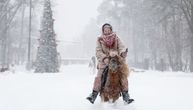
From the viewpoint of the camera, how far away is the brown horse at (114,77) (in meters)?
7.76

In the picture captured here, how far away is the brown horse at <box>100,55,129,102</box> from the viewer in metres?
7.76

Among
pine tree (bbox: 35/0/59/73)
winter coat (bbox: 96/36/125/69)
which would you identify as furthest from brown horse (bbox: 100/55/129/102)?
pine tree (bbox: 35/0/59/73)

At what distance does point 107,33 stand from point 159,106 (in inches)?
81.0

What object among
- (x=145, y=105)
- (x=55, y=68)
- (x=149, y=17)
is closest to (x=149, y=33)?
(x=149, y=17)

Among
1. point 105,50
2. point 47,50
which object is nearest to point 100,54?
point 105,50

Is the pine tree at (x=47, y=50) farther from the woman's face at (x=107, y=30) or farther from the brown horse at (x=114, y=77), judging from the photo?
the brown horse at (x=114, y=77)

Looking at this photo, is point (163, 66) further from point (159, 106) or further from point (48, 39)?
point (159, 106)

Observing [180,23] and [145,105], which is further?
[180,23]

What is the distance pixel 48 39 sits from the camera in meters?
34.2

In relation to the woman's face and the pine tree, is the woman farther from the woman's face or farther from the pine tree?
the pine tree

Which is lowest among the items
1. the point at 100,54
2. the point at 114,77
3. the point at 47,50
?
the point at 114,77

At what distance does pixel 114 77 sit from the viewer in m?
7.84

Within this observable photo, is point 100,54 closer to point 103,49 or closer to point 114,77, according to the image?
point 103,49

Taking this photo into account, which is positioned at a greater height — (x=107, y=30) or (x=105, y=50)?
(x=107, y=30)
